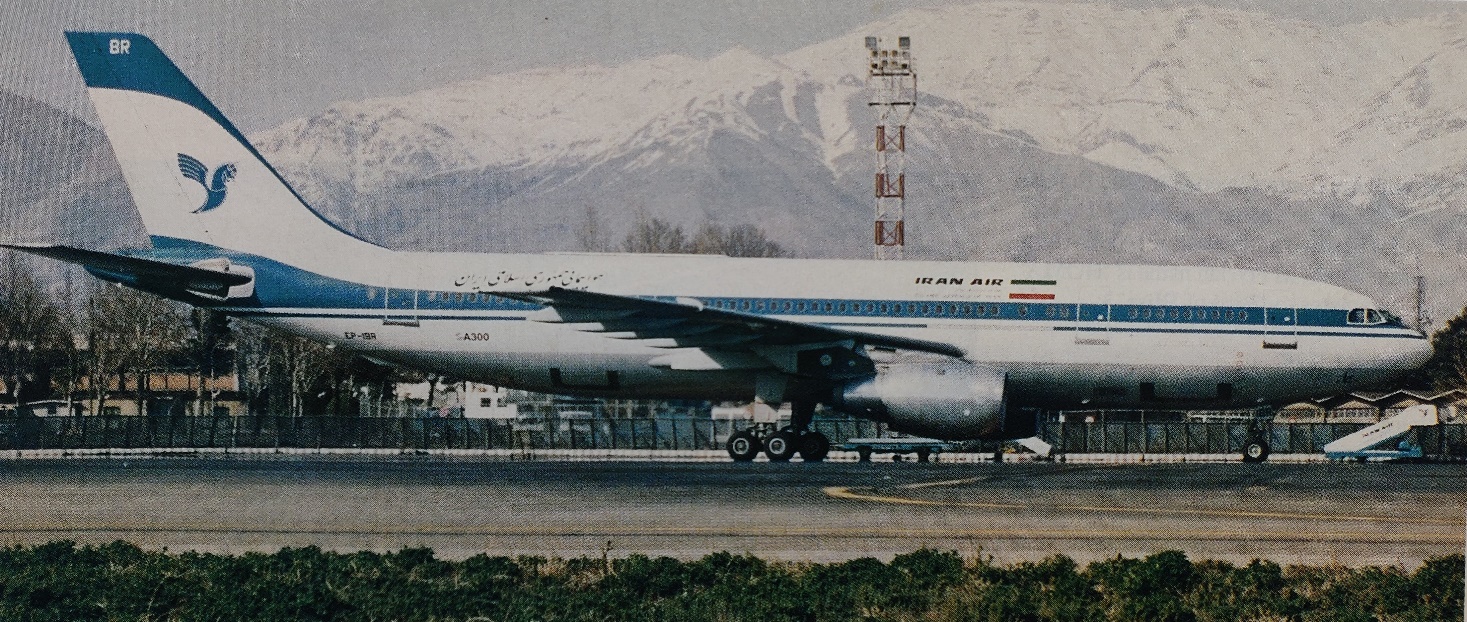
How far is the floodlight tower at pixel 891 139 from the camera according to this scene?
28.4 m

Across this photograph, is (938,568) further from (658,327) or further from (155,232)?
(155,232)

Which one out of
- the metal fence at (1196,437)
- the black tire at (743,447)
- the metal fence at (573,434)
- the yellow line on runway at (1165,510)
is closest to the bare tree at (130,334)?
the metal fence at (573,434)

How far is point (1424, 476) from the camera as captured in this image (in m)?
24.2

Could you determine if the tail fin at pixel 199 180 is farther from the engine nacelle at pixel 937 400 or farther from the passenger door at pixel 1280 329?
the passenger door at pixel 1280 329

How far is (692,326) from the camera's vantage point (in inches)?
1054

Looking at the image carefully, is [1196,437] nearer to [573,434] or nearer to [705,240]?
[705,240]

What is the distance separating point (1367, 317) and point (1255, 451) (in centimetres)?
322

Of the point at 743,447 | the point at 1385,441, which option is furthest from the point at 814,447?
the point at 1385,441

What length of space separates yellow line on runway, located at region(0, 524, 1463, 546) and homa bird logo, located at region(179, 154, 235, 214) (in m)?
14.8

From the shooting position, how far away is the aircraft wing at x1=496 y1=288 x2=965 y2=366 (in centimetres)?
2584

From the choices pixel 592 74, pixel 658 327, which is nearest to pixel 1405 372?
pixel 658 327

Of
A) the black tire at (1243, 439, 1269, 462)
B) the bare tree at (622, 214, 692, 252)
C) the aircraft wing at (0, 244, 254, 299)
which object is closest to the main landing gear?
the bare tree at (622, 214, 692, 252)

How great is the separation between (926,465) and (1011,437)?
1642 millimetres

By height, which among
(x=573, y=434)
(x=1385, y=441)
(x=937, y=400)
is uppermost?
(x=937, y=400)
